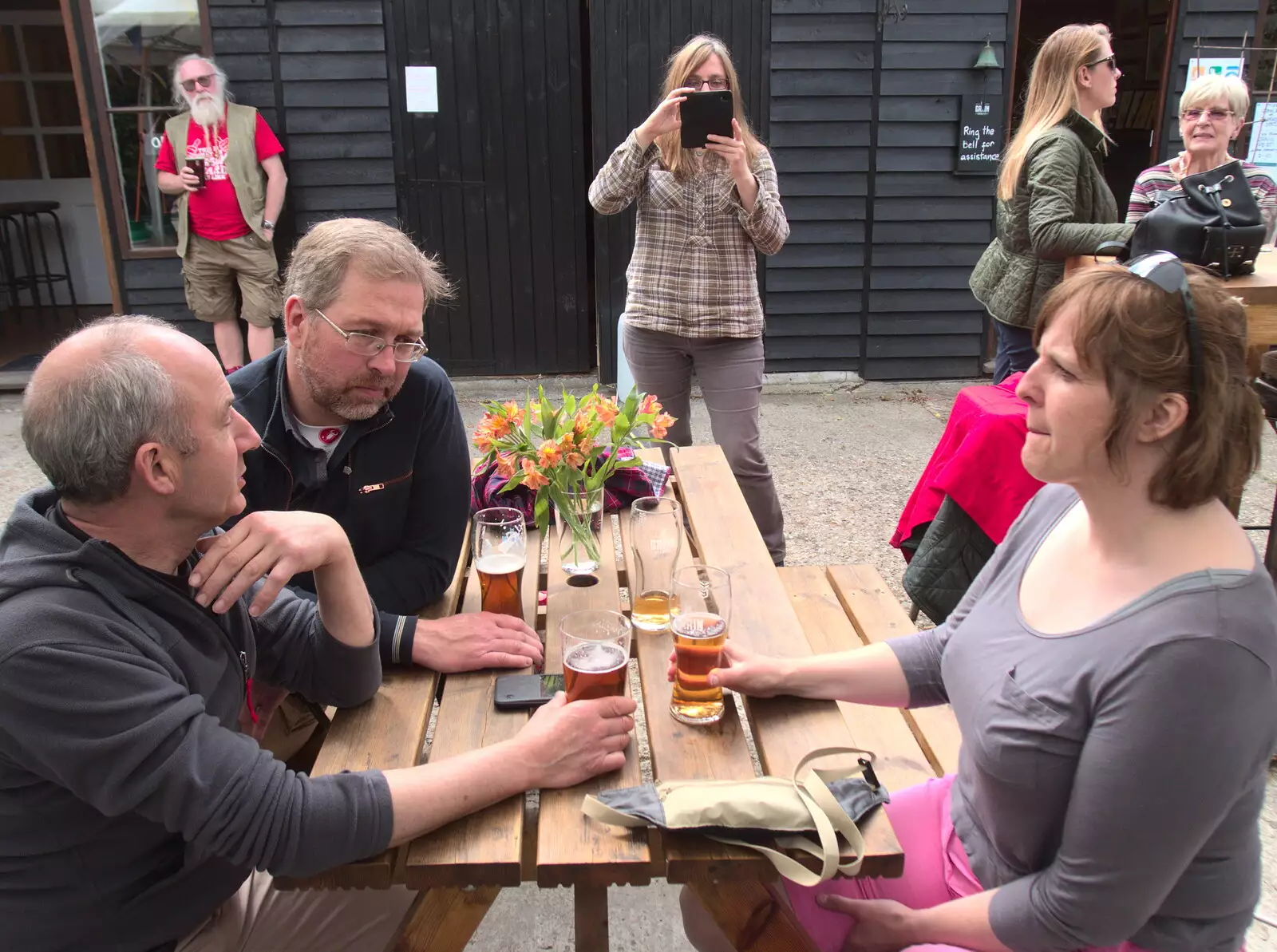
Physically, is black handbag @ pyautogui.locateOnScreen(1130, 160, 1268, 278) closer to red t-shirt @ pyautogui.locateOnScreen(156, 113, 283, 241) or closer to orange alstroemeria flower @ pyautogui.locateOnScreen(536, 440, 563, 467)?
orange alstroemeria flower @ pyautogui.locateOnScreen(536, 440, 563, 467)

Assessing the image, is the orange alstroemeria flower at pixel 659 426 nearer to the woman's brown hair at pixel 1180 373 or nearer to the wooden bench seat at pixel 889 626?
the wooden bench seat at pixel 889 626

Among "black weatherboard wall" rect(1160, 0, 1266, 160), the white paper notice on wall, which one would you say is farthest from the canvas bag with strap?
"black weatherboard wall" rect(1160, 0, 1266, 160)

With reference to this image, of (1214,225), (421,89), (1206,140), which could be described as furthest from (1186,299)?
(421,89)

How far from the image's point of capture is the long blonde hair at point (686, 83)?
11.3ft

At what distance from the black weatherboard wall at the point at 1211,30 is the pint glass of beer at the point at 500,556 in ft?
19.9

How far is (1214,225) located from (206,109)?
5.08 meters

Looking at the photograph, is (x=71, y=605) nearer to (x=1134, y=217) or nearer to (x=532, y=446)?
(x=532, y=446)

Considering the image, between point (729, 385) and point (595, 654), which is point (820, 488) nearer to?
point (729, 385)

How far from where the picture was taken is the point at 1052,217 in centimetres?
349

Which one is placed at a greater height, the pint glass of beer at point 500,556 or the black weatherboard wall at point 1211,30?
the black weatherboard wall at point 1211,30

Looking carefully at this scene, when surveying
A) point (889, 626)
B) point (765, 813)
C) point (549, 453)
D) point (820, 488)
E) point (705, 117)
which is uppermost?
point (705, 117)

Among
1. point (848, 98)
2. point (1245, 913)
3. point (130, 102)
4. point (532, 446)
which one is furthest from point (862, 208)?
point (1245, 913)

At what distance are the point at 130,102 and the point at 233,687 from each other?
575 cm

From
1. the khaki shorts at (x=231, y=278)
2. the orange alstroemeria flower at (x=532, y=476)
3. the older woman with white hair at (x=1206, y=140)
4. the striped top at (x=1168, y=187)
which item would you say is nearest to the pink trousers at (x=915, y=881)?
the orange alstroemeria flower at (x=532, y=476)
